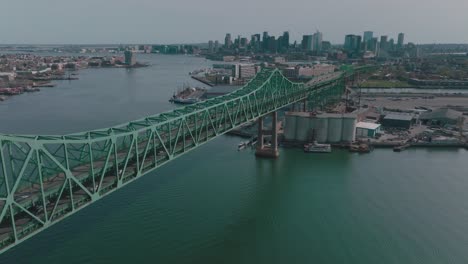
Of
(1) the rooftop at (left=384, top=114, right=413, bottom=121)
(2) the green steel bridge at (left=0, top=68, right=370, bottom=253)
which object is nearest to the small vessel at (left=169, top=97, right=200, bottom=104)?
(1) the rooftop at (left=384, top=114, right=413, bottom=121)

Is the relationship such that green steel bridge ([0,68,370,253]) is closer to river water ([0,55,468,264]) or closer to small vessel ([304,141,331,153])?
river water ([0,55,468,264])

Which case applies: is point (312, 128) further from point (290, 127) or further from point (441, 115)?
point (441, 115)

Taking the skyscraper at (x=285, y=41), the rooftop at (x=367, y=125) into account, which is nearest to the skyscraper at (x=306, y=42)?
the skyscraper at (x=285, y=41)

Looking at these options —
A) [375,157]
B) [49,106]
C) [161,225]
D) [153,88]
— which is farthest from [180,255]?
[153,88]

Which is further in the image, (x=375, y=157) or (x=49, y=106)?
(x=49, y=106)

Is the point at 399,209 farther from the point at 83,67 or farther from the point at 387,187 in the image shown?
the point at 83,67

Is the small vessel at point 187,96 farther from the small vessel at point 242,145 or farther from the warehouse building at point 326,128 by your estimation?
the warehouse building at point 326,128

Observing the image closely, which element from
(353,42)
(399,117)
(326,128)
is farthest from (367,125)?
(353,42)
